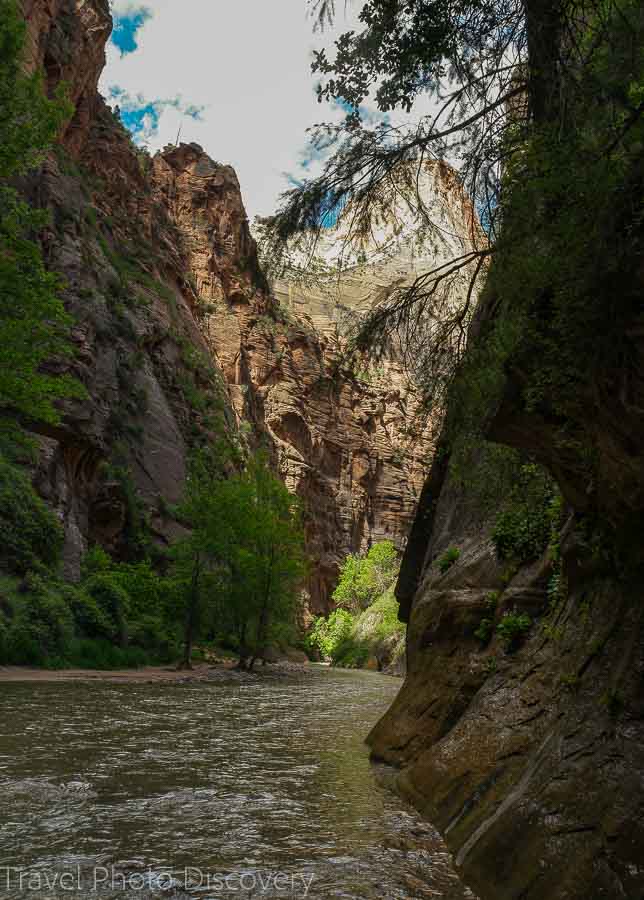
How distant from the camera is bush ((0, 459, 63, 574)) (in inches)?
804

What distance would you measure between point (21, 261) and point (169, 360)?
31228 mm

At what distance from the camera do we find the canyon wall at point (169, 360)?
30.4 m

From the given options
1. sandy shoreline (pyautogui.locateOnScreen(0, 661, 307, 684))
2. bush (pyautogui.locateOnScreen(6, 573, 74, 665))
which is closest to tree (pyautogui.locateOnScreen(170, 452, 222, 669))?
sandy shoreline (pyautogui.locateOnScreen(0, 661, 307, 684))

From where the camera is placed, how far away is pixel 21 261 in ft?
46.6

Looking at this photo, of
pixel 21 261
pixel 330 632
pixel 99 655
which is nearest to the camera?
pixel 21 261

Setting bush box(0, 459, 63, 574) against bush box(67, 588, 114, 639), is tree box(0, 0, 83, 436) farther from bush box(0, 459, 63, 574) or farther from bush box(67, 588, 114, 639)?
bush box(67, 588, 114, 639)

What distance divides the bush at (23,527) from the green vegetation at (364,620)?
91.0 feet

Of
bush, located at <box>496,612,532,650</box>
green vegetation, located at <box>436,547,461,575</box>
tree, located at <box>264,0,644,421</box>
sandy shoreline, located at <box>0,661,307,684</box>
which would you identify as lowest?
sandy shoreline, located at <box>0,661,307,684</box>

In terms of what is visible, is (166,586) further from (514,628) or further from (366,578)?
(366,578)

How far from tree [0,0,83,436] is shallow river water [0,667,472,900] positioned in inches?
259

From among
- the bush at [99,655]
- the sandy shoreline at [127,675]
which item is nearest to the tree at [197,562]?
the sandy shoreline at [127,675]

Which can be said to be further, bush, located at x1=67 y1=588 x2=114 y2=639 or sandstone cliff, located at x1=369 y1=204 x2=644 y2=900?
bush, located at x1=67 y1=588 x2=114 y2=639

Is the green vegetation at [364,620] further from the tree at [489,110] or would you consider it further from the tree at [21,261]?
the tree at [489,110]

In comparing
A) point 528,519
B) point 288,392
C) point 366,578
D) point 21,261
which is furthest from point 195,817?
point 288,392
